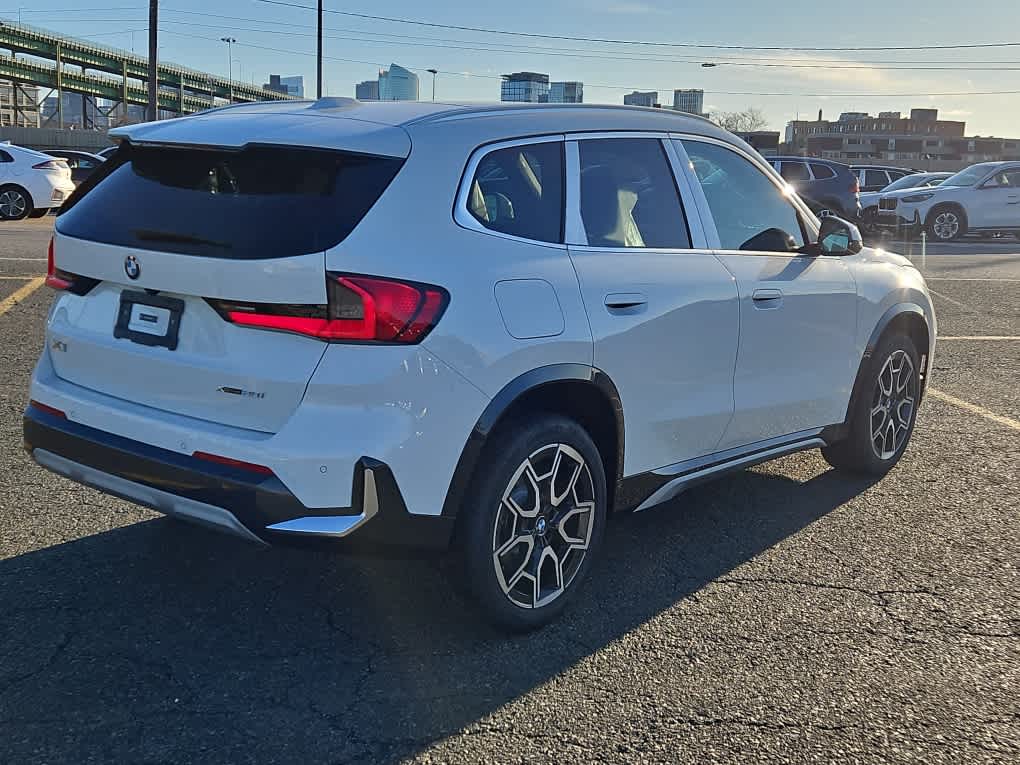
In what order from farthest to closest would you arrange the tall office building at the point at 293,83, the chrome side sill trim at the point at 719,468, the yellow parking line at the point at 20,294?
the tall office building at the point at 293,83 < the yellow parking line at the point at 20,294 < the chrome side sill trim at the point at 719,468

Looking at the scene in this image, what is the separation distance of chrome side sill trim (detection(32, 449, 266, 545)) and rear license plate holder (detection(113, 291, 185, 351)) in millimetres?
439

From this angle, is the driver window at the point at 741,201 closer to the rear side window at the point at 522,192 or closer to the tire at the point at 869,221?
the rear side window at the point at 522,192

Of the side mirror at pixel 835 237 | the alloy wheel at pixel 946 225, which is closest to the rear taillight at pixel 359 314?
the side mirror at pixel 835 237

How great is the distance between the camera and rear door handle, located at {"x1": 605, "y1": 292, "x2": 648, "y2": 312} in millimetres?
3584

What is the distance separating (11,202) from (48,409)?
58.2ft

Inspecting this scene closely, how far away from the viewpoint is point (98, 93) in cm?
9888

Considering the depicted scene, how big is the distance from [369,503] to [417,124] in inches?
48.1

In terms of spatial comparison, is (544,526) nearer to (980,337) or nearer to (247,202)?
(247,202)

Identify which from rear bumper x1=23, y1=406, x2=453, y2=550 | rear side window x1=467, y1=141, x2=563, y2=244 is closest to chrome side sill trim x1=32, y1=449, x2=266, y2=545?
rear bumper x1=23, y1=406, x2=453, y2=550

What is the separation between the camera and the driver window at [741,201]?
429 cm

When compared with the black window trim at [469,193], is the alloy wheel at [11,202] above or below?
below

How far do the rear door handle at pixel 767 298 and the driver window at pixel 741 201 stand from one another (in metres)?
0.20

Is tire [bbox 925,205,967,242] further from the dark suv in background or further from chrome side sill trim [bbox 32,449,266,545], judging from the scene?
chrome side sill trim [bbox 32,449,266,545]

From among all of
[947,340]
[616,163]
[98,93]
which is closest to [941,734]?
[616,163]
